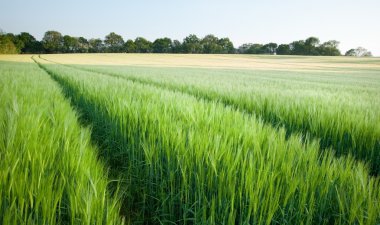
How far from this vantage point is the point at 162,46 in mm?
75938

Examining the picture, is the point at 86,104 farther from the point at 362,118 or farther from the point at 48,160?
the point at 362,118

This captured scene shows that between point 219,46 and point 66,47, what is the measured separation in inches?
1762

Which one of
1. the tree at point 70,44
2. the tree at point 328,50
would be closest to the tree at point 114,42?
the tree at point 70,44

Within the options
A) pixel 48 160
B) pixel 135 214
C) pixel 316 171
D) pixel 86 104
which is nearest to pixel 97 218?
pixel 48 160

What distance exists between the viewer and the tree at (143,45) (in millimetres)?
75000

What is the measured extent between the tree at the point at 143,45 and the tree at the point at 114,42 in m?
5.30

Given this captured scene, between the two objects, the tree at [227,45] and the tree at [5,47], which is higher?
the tree at [227,45]

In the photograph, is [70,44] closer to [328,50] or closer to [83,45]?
[83,45]

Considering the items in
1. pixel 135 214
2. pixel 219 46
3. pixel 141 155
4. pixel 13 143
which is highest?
pixel 219 46

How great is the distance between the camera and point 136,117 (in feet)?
6.68

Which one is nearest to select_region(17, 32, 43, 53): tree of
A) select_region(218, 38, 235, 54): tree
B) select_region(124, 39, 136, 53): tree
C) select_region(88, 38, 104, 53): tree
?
select_region(88, 38, 104, 53): tree

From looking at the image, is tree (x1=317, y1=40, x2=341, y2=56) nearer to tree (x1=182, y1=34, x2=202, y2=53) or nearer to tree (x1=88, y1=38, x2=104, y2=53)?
tree (x1=182, y1=34, x2=202, y2=53)

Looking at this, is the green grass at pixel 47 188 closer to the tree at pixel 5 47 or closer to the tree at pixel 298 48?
the tree at pixel 5 47

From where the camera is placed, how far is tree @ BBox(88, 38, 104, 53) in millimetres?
78444
